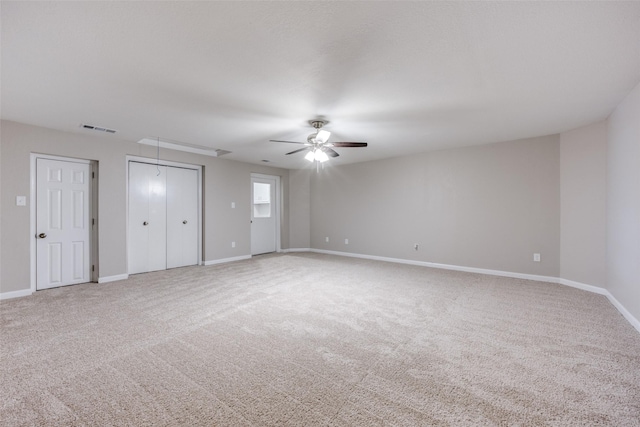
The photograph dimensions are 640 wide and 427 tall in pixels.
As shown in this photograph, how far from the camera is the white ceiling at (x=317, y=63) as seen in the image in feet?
5.62

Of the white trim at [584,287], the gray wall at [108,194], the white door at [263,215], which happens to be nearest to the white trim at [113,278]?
the gray wall at [108,194]

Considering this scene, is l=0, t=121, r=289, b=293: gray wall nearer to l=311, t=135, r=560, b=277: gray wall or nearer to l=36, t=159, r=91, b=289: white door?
l=36, t=159, r=91, b=289: white door

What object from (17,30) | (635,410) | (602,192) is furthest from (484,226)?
(17,30)

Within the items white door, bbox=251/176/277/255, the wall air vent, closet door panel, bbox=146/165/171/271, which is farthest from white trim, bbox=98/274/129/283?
white door, bbox=251/176/277/255

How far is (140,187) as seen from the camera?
16.9 feet

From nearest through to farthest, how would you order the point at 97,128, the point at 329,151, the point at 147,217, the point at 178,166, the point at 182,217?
the point at 97,128 < the point at 329,151 < the point at 147,217 < the point at 178,166 < the point at 182,217

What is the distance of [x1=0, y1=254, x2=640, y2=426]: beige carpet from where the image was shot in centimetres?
161

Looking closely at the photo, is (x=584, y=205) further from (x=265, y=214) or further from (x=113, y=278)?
(x=113, y=278)

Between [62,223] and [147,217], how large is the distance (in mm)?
1201

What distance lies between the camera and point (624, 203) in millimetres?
3139

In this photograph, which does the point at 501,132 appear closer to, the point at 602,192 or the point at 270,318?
the point at 602,192

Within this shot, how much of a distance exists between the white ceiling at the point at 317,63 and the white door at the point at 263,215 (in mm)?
3547

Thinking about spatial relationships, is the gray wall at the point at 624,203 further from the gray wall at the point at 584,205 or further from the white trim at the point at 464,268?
the white trim at the point at 464,268

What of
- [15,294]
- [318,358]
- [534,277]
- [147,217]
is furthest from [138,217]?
[534,277]
